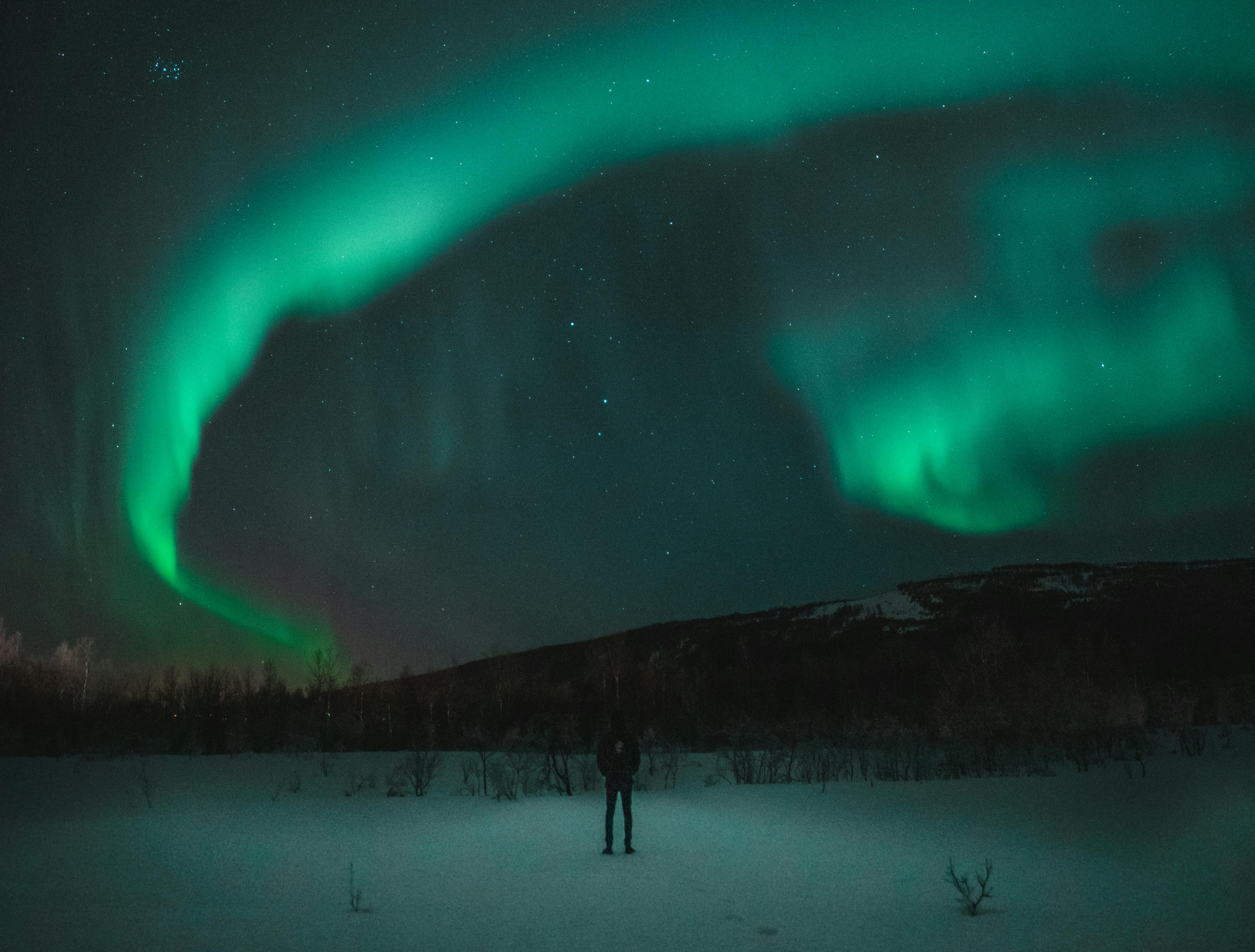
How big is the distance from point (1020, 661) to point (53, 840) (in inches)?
1885

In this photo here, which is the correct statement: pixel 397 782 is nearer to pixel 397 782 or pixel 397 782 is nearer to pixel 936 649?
pixel 397 782

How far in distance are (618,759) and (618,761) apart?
1.1 inches

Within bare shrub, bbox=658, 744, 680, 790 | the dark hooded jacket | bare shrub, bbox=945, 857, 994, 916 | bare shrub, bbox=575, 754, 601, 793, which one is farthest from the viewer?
bare shrub, bbox=658, 744, 680, 790

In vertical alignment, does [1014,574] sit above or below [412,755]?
above

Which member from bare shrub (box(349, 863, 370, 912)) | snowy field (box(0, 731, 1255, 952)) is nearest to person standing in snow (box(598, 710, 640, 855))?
snowy field (box(0, 731, 1255, 952))

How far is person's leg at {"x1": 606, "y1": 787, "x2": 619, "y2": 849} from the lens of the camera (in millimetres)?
10742

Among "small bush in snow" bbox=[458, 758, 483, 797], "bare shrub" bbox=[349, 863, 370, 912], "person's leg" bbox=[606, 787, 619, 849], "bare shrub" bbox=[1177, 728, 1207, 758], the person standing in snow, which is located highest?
the person standing in snow

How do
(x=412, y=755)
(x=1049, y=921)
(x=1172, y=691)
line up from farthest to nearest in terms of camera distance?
(x=1172, y=691)
(x=412, y=755)
(x=1049, y=921)

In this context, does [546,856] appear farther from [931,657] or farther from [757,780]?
[931,657]

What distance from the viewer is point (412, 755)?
89.2 ft

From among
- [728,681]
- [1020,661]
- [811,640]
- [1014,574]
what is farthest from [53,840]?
[1014,574]

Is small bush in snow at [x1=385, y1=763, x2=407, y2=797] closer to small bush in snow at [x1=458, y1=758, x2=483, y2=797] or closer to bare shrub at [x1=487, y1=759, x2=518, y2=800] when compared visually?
small bush in snow at [x1=458, y1=758, x2=483, y2=797]

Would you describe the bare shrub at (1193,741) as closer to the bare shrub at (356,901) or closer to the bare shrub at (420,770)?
the bare shrub at (420,770)

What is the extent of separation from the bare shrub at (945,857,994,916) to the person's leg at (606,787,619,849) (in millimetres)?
4036
